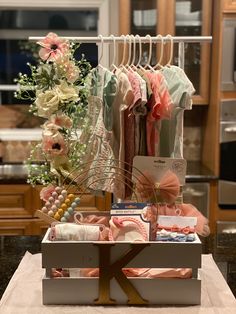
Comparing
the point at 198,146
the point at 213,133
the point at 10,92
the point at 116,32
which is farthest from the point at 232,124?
the point at 10,92

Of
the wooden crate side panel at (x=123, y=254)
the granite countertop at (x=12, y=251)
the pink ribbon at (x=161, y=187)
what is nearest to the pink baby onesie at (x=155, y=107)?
the pink ribbon at (x=161, y=187)

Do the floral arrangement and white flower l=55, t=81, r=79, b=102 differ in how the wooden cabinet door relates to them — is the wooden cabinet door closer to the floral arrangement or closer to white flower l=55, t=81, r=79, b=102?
the floral arrangement

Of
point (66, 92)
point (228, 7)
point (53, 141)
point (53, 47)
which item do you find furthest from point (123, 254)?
point (228, 7)

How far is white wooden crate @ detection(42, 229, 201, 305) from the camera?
123 cm

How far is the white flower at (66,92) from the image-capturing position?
1.38 metres

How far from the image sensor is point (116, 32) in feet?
12.0

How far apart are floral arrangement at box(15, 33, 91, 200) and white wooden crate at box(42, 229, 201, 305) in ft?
0.80

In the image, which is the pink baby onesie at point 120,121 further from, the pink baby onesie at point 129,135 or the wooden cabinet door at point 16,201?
the wooden cabinet door at point 16,201

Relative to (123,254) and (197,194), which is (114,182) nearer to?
(123,254)

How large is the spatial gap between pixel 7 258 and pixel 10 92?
2.42m

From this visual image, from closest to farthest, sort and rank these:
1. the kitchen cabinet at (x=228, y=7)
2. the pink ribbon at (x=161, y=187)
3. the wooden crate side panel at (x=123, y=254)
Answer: the wooden crate side panel at (x=123, y=254)
the pink ribbon at (x=161, y=187)
the kitchen cabinet at (x=228, y=7)

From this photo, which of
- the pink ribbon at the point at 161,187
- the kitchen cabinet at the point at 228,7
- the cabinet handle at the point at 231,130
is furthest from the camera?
the cabinet handle at the point at 231,130

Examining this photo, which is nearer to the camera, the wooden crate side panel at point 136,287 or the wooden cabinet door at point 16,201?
the wooden crate side panel at point 136,287

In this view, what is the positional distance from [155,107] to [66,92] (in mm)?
271
